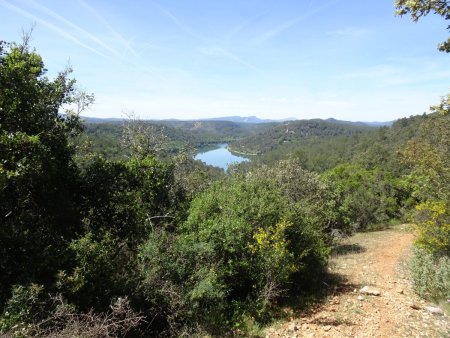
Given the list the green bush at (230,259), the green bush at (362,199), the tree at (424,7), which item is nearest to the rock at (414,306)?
the green bush at (230,259)

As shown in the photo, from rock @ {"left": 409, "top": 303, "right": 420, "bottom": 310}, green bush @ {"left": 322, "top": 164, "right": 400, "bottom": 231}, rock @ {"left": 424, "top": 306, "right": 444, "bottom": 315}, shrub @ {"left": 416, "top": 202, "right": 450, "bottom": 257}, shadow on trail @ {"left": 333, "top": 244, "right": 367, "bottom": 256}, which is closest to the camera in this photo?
rock @ {"left": 424, "top": 306, "right": 444, "bottom": 315}

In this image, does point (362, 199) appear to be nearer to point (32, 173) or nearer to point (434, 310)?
point (434, 310)

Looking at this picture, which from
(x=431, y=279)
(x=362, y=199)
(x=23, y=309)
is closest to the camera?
(x=23, y=309)

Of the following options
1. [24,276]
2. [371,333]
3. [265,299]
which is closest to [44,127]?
[24,276]

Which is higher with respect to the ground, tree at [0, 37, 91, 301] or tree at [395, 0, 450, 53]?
tree at [395, 0, 450, 53]

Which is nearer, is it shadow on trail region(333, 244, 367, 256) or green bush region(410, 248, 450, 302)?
green bush region(410, 248, 450, 302)

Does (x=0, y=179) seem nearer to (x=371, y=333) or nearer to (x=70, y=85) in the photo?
(x=70, y=85)

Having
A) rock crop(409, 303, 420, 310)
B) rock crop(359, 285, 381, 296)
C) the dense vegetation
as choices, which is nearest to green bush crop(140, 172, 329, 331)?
the dense vegetation

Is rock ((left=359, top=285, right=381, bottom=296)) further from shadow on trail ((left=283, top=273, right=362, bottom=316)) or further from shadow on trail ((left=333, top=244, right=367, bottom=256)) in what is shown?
shadow on trail ((left=333, top=244, right=367, bottom=256))

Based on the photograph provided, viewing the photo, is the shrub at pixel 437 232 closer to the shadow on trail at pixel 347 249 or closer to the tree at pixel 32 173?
the shadow on trail at pixel 347 249

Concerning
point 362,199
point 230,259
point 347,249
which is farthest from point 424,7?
point 362,199

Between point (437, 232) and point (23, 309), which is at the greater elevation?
point (23, 309)

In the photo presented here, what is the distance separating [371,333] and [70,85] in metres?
11.1

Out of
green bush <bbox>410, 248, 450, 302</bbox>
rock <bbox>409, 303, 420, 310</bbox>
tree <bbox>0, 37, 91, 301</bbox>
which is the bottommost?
rock <bbox>409, 303, 420, 310</bbox>
